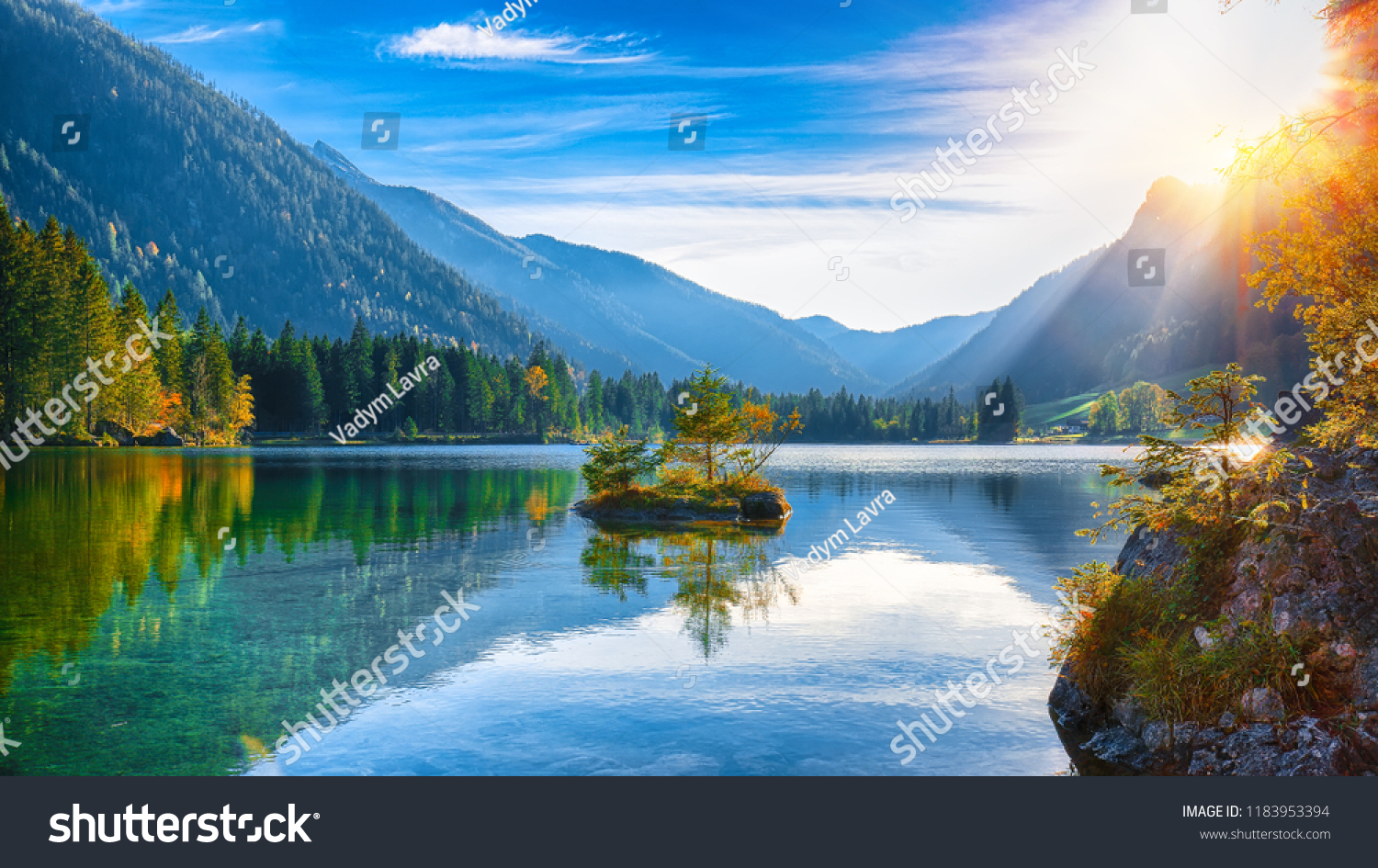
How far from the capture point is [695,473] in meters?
52.4

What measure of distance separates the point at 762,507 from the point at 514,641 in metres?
28.3

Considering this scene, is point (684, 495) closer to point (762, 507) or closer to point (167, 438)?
point (762, 507)

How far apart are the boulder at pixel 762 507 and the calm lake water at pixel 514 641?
315cm

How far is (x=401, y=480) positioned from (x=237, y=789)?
61840 millimetres

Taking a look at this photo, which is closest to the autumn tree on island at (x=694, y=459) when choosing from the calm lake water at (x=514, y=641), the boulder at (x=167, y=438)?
the calm lake water at (x=514, y=641)

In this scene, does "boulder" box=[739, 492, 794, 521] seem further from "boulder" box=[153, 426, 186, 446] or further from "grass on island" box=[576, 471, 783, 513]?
"boulder" box=[153, 426, 186, 446]

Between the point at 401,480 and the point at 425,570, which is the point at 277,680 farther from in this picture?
the point at 401,480

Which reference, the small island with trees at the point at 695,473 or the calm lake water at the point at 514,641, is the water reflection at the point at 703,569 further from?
the small island with trees at the point at 695,473

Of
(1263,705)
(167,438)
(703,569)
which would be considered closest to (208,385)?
(167,438)

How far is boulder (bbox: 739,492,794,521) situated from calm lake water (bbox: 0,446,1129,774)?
124 inches

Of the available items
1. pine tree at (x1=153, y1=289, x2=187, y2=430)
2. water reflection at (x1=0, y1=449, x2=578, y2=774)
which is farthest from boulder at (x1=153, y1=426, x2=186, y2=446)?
water reflection at (x1=0, y1=449, x2=578, y2=774)

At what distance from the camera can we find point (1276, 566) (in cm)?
1224

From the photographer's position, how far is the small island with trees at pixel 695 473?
4647cm

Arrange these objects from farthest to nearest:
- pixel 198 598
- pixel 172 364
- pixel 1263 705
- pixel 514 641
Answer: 1. pixel 172 364
2. pixel 198 598
3. pixel 514 641
4. pixel 1263 705
